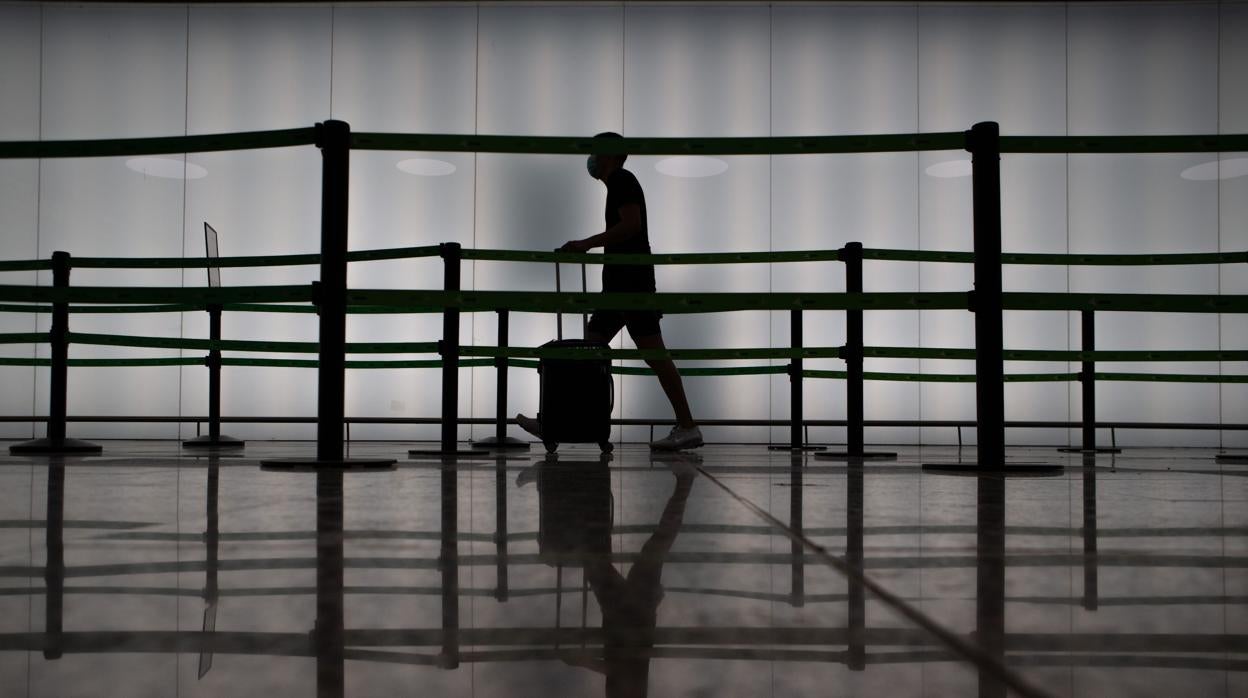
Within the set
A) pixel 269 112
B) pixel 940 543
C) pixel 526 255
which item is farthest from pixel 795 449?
pixel 269 112

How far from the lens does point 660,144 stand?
2387 mm

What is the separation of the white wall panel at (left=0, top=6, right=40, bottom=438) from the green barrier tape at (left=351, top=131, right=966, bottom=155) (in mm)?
5795

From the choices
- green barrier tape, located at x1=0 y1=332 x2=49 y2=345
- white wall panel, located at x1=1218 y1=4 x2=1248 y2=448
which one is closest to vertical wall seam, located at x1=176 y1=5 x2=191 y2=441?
green barrier tape, located at x1=0 y1=332 x2=49 y2=345

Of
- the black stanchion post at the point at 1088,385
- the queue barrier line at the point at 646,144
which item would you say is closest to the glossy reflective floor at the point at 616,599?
the queue barrier line at the point at 646,144

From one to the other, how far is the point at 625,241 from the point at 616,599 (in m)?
2.95

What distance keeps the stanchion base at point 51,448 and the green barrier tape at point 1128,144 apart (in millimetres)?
3323

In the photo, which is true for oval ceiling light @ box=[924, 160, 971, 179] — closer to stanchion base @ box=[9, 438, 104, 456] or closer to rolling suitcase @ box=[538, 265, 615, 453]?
rolling suitcase @ box=[538, 265, 615, 453]

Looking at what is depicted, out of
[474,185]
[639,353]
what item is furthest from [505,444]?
[474,185]

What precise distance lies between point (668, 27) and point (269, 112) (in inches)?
123

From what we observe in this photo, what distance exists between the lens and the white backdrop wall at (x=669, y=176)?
6.50 meters

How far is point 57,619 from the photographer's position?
542 millimetres

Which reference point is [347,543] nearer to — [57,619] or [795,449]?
[57,619]

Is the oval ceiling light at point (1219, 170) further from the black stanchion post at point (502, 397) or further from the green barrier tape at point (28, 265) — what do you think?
the green barrier tape at point (28, 265)

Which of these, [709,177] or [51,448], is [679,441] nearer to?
[51,448]
